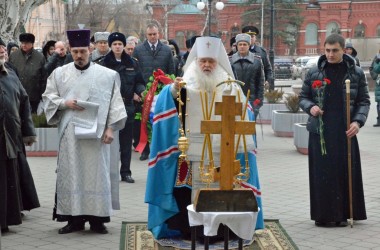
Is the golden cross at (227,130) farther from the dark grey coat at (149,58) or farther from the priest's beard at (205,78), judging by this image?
the dark grey coat at (149,58)

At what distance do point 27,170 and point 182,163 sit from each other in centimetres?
201

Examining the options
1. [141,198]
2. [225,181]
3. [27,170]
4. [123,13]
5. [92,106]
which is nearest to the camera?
[225,181]

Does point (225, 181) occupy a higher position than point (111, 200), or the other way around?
point (225, 181)

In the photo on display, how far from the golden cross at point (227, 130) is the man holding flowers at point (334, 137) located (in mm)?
2526

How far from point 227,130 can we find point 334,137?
2776 mm

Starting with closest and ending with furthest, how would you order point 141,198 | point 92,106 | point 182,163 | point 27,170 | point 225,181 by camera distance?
point 225,181, point 182,163, point 92,106, point 27,170, point 141,198

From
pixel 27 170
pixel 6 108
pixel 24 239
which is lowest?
pixel 24 239

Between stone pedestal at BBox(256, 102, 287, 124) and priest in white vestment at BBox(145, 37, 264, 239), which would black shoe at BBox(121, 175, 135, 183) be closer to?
priest in white vestment at BBox(145, 37, 264, 239)

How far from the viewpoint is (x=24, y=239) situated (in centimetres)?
824

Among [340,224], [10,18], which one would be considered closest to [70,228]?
[340,224]

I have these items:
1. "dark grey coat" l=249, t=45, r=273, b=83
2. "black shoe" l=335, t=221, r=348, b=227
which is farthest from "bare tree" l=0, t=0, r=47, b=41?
"black shoe" l=335, t=221, r=348, b=227

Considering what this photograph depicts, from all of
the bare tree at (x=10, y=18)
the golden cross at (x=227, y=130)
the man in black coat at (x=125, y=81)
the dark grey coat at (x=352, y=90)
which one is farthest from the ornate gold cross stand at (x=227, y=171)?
the bare tree at (x=10, y=18)

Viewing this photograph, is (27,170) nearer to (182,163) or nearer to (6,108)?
(6,108)

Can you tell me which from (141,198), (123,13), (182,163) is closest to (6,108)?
(182,163)
